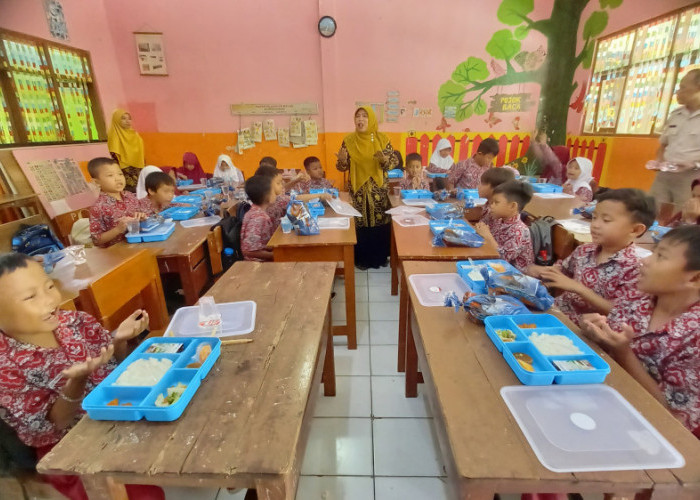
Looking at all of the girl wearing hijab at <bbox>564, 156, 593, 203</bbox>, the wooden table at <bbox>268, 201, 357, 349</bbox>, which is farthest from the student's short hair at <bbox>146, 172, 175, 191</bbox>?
the girl wearing hijab at <bbox>564, 156, 593, 203</bbox>

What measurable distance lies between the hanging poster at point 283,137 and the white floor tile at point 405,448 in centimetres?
472

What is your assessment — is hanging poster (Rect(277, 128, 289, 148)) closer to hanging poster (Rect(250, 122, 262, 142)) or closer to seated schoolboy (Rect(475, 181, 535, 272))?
hanging poster (Rect(250, 122, 262, 142))

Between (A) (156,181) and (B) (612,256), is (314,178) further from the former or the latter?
(B) (612,256)

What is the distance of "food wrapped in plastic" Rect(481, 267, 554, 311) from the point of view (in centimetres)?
136

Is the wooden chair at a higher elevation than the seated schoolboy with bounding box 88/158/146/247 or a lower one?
lower

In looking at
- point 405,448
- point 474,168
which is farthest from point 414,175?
point 405,448

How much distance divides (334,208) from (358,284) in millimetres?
901

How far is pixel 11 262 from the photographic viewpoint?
1.05 meters

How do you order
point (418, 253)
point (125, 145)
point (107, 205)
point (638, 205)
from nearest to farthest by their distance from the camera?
1. point (638, 205)
2. point (418, 253)
3. point (107, 205)
4. point (125, 145)

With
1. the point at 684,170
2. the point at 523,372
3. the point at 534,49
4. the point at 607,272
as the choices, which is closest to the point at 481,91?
the point at 534,49

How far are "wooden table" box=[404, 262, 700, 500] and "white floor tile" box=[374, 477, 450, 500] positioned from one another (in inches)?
29.0

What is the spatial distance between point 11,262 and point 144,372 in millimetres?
516

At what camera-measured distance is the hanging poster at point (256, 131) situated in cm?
562

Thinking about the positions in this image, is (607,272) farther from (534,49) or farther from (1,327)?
(534,49)
